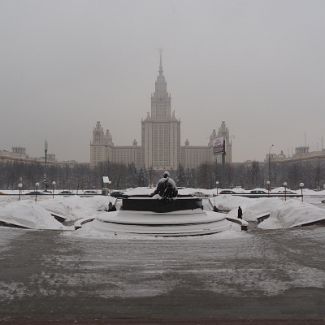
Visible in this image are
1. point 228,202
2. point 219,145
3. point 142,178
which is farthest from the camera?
point 142,178

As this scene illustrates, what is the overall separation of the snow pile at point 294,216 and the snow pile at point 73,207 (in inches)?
559

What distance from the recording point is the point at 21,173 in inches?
3984

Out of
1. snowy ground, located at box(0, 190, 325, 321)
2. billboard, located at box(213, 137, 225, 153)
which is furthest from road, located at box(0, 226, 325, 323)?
billboard, located at box(213, 137, 225, 153)

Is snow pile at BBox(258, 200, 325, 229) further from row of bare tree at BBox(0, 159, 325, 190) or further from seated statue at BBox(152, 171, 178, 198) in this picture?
row of bare tree at BBox(0, 159, 325, 190)

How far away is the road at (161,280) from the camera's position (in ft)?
23.3

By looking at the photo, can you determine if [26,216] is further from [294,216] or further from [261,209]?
[261,209]

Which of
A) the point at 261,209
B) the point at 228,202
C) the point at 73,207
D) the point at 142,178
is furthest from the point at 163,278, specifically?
the point at 142,178

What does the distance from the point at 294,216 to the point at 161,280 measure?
13480mm

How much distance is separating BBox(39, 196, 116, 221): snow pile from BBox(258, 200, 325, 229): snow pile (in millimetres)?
14199

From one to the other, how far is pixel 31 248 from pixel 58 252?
127 centimetres

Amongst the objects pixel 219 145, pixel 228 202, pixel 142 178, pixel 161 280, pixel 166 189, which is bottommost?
pixel 161 280

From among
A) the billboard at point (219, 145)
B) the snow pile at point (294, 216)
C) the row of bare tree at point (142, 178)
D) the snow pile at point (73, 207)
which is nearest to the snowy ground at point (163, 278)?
the snow pile at point (294, 216)

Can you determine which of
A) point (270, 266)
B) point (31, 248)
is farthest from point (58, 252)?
point (270, 266)

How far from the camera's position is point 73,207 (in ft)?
115
